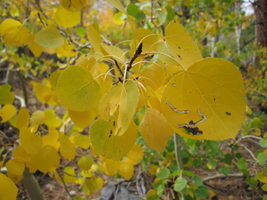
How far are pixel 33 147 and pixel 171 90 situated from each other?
1.33 ft

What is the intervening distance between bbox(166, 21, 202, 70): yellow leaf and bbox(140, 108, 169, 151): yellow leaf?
92 millimetres

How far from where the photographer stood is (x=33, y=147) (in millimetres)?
445

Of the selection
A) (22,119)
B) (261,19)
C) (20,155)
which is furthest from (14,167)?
(261,19)

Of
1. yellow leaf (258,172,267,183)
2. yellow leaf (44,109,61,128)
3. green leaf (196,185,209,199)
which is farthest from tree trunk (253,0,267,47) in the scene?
yellow leaf (44,109,61,128)

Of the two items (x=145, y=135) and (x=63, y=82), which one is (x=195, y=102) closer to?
(x=145, y=135)

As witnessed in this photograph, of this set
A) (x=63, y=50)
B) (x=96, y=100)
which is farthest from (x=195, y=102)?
(x=63, y=50)

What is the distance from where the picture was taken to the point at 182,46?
0.28 metres

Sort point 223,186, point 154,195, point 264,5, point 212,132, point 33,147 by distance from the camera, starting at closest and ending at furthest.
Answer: point 212,132
point 33,147
point 154,195
point 223,186
point 264,5

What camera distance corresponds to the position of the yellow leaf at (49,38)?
14.4 inches

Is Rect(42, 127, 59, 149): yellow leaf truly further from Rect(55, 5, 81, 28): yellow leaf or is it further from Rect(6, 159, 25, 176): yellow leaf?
Rect(55, 5, 81, 28): yellow leaf

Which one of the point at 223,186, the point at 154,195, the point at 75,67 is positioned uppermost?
the point at 75,67

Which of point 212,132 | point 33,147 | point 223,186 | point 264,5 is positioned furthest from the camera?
point 264,5

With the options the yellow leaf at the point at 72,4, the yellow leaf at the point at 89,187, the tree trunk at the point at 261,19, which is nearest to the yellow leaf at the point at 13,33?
the yellow leaf at the point at 72,4

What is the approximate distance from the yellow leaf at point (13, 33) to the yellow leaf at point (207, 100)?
0.42 m
